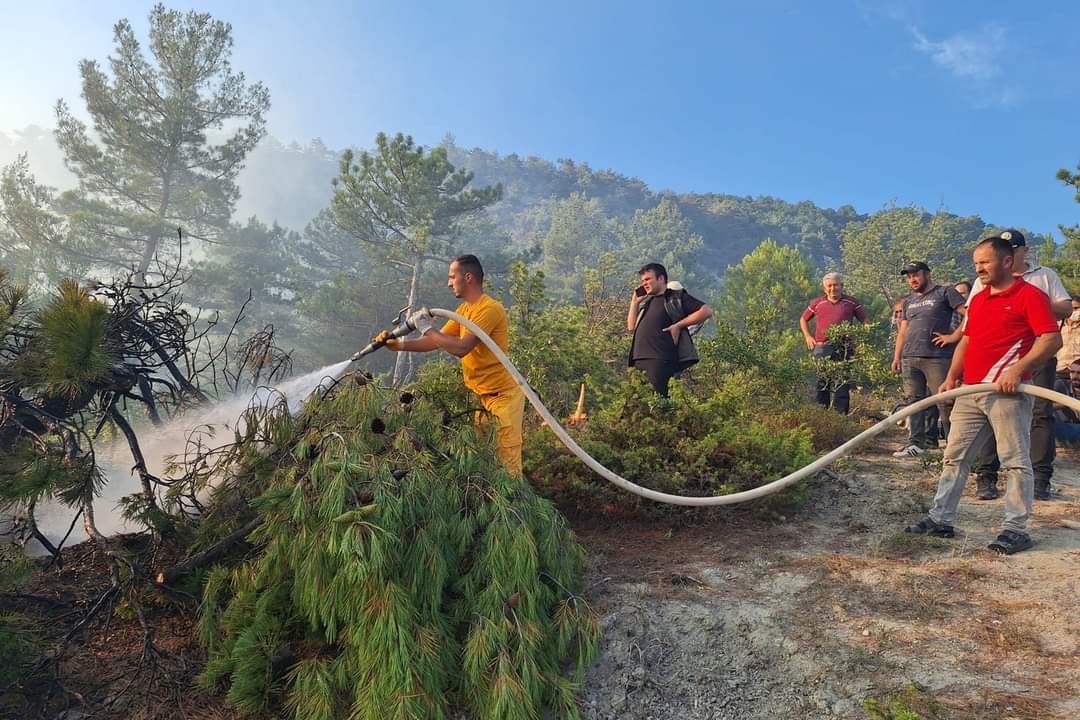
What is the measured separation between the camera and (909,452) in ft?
19.0

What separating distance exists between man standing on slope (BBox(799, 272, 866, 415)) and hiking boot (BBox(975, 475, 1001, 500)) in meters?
2.10

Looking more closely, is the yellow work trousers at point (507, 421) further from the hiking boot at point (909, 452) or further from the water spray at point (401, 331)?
the hiking boot at point (909, 452)

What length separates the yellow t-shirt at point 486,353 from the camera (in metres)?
3.82

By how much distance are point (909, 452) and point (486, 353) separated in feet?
14.6

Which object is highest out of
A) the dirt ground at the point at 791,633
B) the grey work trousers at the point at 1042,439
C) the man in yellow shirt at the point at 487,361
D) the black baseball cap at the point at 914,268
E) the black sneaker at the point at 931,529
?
the black baseball cap at the point at 914,268

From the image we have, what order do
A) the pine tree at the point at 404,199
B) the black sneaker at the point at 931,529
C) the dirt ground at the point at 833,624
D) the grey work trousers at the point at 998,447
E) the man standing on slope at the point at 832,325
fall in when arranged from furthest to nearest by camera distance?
the pine tree at the point at 404,199 → the man standing on slope at the point at 832,325 → the black sneaker at the point at 931,529 → the grey work trousers at the point at 998,447 → the dirt ground at the point at 833,624

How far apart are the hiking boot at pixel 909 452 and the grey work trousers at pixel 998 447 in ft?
7.17

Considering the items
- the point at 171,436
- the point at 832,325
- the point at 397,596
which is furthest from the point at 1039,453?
the point at 171,436

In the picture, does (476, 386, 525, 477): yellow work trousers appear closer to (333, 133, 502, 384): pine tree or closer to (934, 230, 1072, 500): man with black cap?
(934, 230, 1072, 500): man with black cap

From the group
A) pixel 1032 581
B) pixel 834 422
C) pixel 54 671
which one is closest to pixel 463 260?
pixel 54 671

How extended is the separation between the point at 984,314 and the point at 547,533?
9.60 ft

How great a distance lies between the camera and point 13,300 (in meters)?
2.75

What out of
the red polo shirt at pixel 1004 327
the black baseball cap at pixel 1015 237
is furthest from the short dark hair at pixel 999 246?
the black baseball cap at pixel 1015 237

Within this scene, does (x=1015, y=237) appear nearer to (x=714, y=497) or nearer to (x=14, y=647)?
(x=714, y=497)
